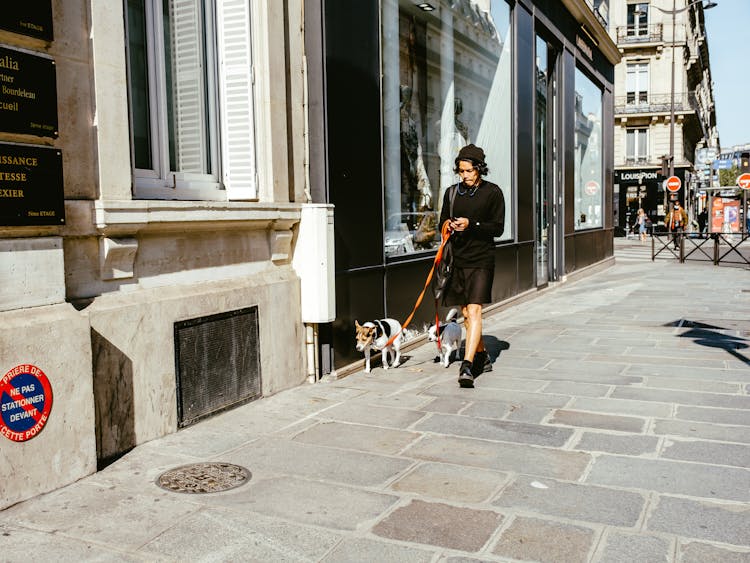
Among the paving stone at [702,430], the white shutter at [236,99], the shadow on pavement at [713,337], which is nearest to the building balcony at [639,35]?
the shadow on pavement at [713,337]

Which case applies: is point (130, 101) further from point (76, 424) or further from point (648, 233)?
point (648, 233)

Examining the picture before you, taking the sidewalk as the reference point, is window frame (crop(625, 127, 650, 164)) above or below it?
above

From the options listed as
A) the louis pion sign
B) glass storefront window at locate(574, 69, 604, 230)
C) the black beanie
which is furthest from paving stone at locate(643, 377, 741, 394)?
glass storefront window at locate(574, 69, 604, 230)

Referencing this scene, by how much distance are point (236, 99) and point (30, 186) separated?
2261 mm

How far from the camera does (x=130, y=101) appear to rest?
4.83 metres

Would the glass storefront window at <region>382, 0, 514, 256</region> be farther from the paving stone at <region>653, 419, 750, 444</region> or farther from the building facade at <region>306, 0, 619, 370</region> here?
the paving stone at <region>653, 419, 750, 444</region>

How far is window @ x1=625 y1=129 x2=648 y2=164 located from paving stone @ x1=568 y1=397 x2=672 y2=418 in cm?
4784

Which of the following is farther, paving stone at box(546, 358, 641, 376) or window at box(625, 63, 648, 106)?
window at box(625, 63, 648, 106)

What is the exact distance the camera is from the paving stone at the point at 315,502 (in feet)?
11.6

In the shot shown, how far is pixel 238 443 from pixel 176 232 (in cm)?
145

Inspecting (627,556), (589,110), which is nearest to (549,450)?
(627,556)

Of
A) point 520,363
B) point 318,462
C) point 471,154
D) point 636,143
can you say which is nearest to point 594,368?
point 520,363

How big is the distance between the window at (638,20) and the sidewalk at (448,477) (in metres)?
47.0

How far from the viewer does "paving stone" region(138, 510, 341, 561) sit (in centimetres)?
315
